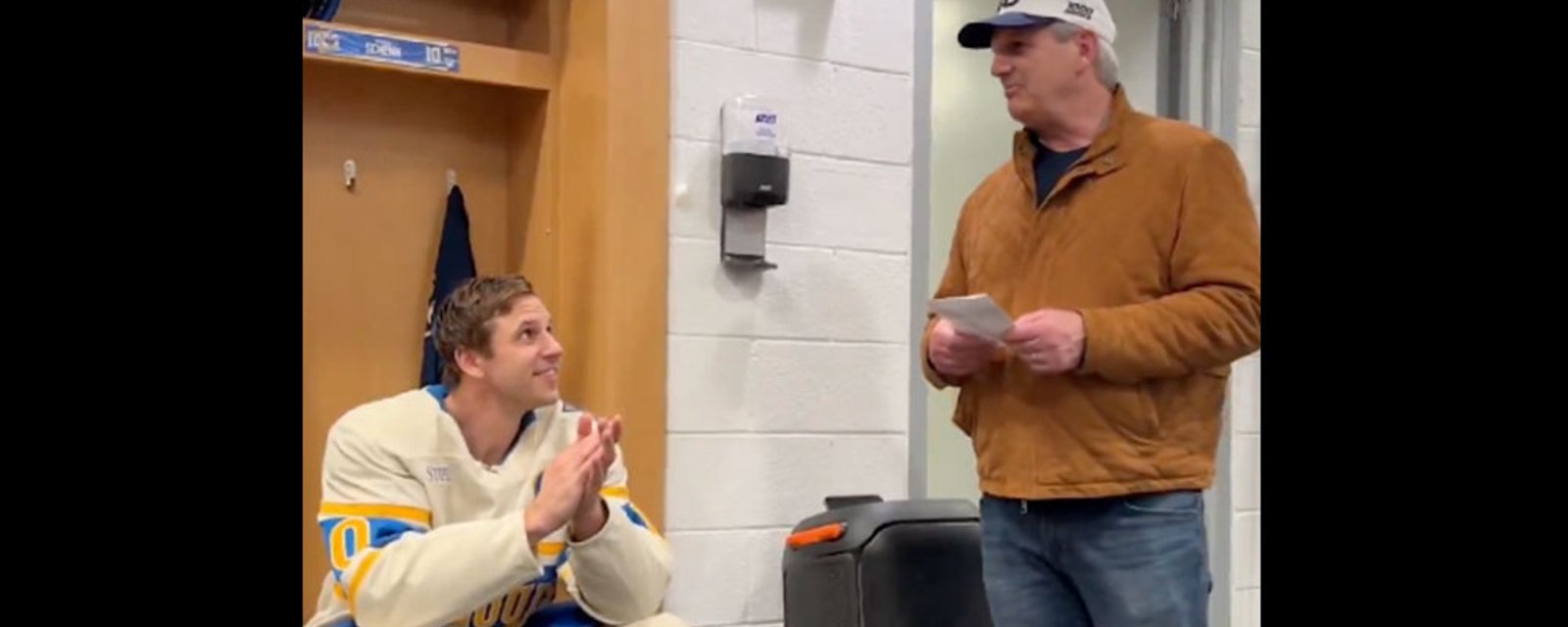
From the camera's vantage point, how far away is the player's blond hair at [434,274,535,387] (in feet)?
7.13

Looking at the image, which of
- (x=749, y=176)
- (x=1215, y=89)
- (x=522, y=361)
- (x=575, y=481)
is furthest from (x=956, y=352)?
(x=1215, y=89)

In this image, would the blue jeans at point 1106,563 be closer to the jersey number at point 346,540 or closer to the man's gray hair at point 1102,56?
the man's gray hair at point 1102,56

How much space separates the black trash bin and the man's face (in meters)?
0.73

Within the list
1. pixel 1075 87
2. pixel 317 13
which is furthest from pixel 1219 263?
pixel 317 13

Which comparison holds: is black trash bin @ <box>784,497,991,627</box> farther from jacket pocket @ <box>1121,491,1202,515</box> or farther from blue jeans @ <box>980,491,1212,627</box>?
jacket pocket @ <box>1121,491,1202,515</box>

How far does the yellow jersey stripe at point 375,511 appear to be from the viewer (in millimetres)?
2014

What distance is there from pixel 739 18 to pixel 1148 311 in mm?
1162

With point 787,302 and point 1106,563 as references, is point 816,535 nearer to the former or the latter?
point 787,302

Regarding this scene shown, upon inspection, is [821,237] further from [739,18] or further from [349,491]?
[349,491]

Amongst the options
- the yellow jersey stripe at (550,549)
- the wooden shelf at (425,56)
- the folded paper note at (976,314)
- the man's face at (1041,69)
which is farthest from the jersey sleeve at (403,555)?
the man's face at (1041,69)

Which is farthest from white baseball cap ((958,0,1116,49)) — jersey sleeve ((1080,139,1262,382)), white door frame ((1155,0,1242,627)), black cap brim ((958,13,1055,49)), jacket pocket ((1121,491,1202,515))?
white door frame ((1155,0,1242,627))

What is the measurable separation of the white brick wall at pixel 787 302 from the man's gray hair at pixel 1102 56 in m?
0.81

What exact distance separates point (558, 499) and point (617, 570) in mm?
159

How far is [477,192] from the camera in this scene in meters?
2.71
